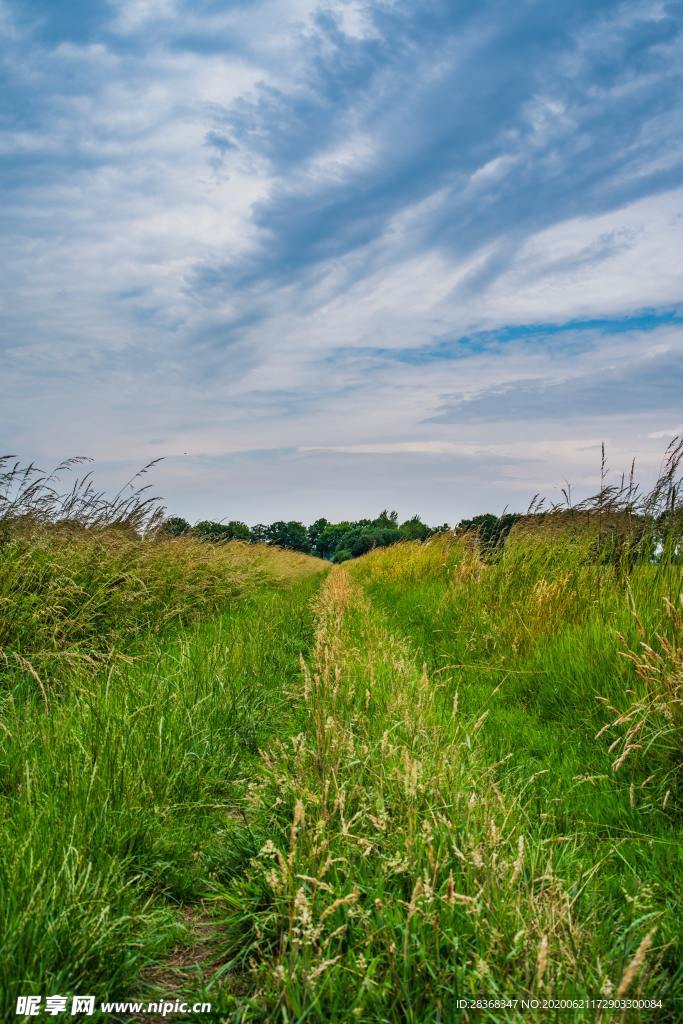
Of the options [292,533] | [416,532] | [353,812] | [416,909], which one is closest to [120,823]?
[353,812]

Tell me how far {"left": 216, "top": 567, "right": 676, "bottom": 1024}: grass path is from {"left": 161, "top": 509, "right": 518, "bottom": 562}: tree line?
7.57 metres

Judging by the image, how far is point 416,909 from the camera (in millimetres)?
1752

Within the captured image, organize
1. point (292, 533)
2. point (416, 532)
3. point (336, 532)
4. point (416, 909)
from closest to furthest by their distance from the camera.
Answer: point (416, 909) → point (416, 532) → point (292, 533) → point (336, 532)

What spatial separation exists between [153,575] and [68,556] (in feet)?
5.88

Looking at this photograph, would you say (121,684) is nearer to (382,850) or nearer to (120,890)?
Result: (120,890)

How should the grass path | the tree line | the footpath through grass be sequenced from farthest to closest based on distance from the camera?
1. the tree line
2. the footpath through grass
3. the grass path

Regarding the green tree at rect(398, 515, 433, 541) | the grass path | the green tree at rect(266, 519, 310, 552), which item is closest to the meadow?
the grass path

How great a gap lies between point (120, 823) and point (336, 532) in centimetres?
11289

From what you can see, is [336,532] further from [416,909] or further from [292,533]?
[416,909]

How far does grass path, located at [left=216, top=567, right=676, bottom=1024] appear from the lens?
177 centimetres

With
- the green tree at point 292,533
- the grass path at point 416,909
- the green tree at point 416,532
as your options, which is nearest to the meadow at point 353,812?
the grass path at point 416,909

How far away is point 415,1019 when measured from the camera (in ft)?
5.78

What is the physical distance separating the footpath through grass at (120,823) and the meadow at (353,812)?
2 centimetres

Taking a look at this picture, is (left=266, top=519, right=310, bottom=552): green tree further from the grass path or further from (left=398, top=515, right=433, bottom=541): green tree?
the grass path
